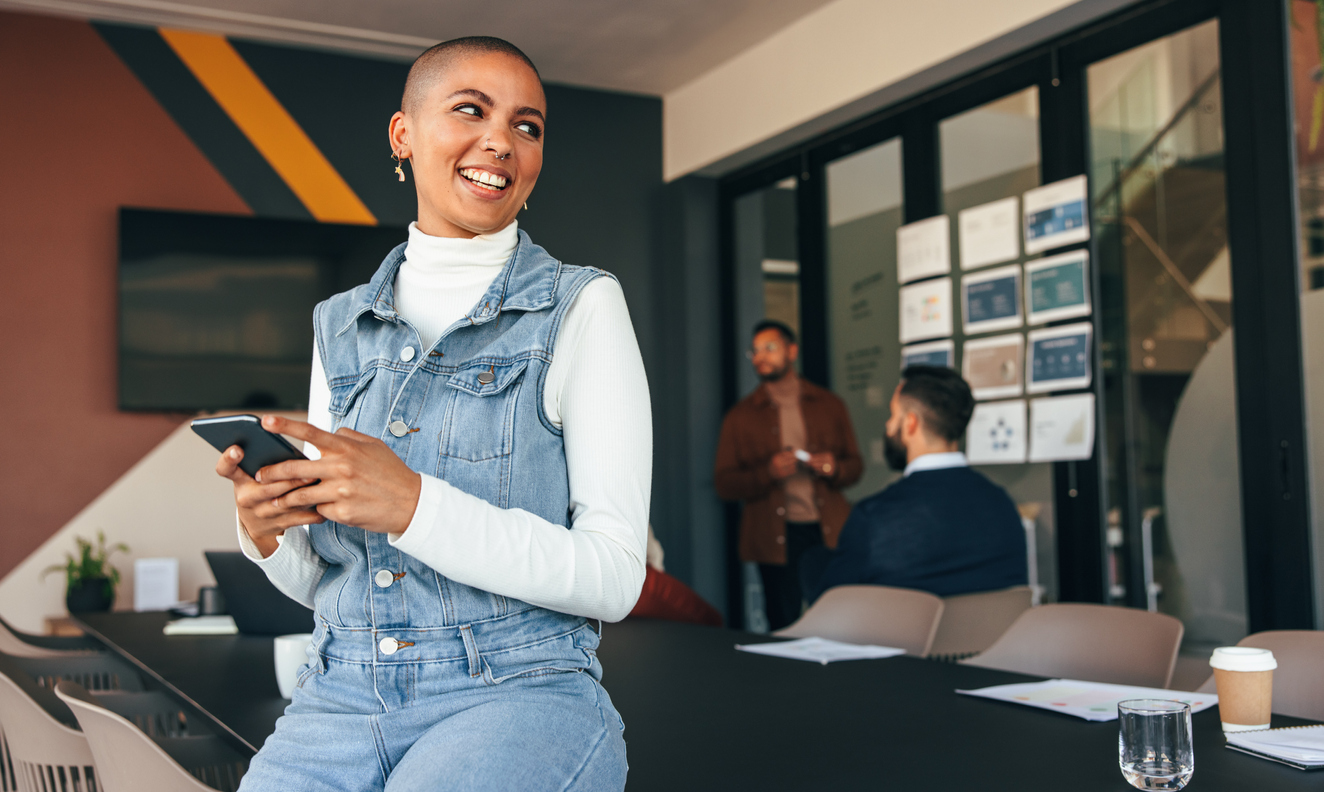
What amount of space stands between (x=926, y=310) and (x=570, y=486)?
3960 mm

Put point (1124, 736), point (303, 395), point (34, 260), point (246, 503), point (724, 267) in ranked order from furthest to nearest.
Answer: point (724, 267) < point (303, 395) < point (34, 260) < point (1124, 736) < point (246, 503)

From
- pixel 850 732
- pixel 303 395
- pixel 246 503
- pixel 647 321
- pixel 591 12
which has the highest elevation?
pixel 591 12

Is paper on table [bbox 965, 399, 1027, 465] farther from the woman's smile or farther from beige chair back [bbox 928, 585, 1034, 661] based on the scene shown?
the woman's smile

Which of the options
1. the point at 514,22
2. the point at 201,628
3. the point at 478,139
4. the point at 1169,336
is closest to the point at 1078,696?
the point at 478,139

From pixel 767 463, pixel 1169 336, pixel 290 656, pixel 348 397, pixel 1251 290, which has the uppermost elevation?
pixel 1251 290

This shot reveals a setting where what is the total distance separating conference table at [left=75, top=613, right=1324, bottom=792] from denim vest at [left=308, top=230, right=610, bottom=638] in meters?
0.40

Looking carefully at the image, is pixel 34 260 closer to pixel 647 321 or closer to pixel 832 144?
pixel 647 321

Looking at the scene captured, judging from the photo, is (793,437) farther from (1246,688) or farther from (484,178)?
(484,178)

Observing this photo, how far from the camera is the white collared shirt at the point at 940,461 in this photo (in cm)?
325

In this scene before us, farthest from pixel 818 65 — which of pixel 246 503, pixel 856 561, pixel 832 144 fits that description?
pixel 246 503

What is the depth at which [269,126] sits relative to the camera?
531 cm

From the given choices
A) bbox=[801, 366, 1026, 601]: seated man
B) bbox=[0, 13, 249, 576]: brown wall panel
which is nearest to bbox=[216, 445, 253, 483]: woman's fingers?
bbox=[801, 366, 1026, 601]: seated man

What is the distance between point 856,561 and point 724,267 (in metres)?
3.18

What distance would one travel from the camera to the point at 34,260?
487 centimetres
